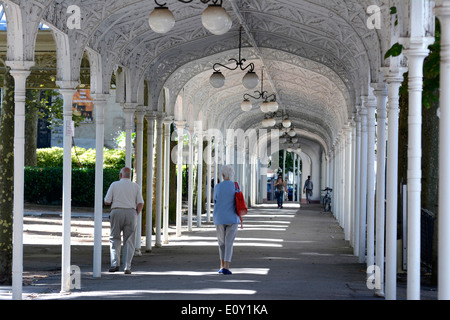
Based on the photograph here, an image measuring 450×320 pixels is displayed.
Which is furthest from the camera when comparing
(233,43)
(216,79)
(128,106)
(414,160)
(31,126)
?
(31,126)

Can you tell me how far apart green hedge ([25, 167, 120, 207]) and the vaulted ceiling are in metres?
9.59

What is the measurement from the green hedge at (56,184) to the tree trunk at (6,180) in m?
23.1

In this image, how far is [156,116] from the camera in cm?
1925

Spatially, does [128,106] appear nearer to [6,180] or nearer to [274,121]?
[6,180]

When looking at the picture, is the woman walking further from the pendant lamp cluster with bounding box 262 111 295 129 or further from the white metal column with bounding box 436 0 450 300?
the pendant lamp cluster with bounding box 262 111 295 129

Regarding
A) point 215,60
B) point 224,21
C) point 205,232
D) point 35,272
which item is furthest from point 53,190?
point 224,21

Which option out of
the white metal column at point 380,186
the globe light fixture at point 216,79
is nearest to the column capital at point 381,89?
the white metal column at point 380,186

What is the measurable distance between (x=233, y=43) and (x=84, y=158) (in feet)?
75.0

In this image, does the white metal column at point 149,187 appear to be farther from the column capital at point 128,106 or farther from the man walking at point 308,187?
the man walking at point 308,187

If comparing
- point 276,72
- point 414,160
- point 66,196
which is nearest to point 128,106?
point 66,196

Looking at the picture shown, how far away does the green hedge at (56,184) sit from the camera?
35656 millimetres

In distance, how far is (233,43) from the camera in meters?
20.6

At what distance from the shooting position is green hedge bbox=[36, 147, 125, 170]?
41500 millimetres

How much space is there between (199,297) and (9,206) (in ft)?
11.3
